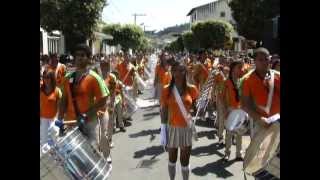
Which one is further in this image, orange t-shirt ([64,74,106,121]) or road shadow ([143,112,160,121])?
road shadow ([143,112,160,121])

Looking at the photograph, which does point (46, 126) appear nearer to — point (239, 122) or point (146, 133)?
point (239, 122)

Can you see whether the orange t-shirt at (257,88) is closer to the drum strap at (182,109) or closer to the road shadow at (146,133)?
the drum strap at (182,109)

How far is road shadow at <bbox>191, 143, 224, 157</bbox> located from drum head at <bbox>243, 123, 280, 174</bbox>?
5.91 metres

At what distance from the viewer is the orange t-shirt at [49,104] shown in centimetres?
827

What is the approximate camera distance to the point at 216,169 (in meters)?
9.28

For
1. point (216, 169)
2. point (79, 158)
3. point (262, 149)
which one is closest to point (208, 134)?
point (216, 169)

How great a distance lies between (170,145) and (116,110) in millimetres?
6654

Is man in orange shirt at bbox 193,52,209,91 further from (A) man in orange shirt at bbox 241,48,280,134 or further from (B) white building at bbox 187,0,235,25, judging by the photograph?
(B) white building at bbox 187,0,235,25

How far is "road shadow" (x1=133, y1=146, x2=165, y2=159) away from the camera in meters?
10.7

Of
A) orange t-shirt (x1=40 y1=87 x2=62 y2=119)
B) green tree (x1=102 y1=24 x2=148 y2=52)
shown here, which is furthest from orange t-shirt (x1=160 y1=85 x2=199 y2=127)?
green tree (x1=102 y1=24 x2=148 y2=52)

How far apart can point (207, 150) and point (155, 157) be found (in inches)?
46.5

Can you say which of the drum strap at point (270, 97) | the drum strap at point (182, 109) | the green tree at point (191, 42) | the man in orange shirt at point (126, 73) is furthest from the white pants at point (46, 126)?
the green tree at point (191, 42)
